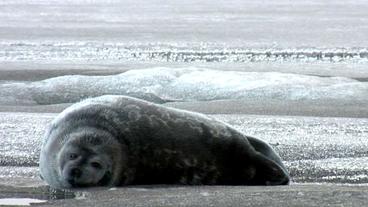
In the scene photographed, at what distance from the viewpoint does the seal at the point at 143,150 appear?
4773 millimetres

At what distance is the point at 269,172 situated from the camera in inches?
197

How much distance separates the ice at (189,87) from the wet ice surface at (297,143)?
3.37 ft

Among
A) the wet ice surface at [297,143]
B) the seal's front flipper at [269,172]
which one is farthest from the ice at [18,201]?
the seal's front flipper at [269,172]

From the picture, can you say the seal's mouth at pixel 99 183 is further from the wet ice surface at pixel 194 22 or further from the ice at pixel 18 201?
the wet ice surface at pixel 194 22

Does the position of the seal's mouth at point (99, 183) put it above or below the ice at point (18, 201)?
above

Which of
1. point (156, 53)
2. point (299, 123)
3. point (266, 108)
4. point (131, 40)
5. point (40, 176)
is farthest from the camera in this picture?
point (131, 40)

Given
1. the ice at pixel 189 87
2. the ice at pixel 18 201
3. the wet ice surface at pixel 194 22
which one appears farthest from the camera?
the wet ice surface at pixel 194 22

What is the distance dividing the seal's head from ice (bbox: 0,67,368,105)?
11.3ft

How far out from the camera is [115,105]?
16.4 ft

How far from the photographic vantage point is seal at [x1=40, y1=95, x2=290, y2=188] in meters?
4.77

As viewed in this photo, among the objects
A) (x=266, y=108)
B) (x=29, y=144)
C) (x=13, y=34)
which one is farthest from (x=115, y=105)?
(x=13, y=34)

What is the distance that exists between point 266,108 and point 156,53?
4245 mm

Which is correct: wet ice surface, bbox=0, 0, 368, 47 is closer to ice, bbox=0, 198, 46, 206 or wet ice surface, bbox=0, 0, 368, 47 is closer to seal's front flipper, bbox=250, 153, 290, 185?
seal's front flipper, bbox=250, 153, 290, 185

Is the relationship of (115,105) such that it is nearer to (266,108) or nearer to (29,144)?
(29,144)
